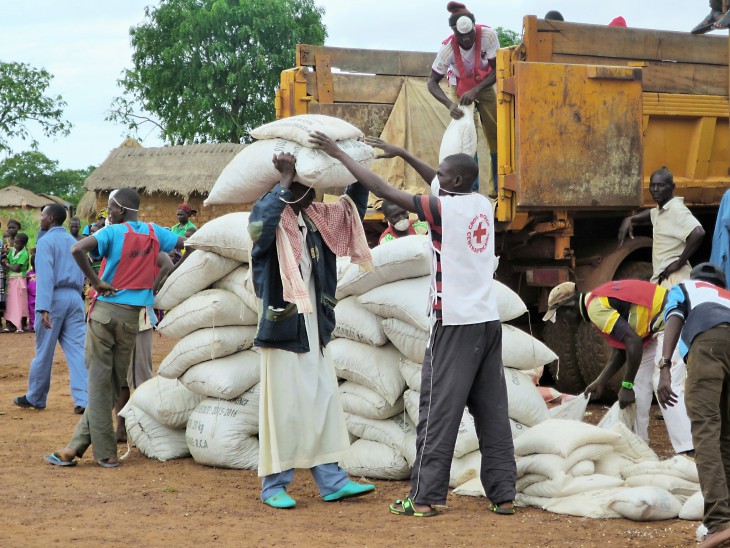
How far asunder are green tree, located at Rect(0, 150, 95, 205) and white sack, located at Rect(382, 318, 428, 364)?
40.5 m

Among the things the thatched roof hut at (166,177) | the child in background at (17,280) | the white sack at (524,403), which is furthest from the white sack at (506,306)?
the thatched roof hut at (166,177)

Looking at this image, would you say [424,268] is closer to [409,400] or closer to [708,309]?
[409,400]

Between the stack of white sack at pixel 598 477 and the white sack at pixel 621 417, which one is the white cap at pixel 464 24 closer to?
the white sack at pixel 621 417

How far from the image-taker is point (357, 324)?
5836 mm

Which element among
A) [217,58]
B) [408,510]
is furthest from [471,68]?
[217,58]

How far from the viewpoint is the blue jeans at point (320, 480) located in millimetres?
5078

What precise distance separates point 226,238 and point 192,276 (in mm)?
363

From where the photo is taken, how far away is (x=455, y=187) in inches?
186

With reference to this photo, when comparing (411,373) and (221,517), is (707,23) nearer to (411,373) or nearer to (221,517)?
(411,373)

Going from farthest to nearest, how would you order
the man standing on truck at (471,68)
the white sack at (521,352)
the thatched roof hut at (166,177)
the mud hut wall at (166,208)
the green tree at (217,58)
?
the green tree at (217,58) < the mud hut wall at (166,208) < the thatched roof hut at (166,177) < the man standing on truck at (471,68) < the white sack at (521,352)

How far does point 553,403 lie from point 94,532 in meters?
3.89

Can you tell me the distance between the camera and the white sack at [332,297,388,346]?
5797mm

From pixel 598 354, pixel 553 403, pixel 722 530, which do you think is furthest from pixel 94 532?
pixel 598 354

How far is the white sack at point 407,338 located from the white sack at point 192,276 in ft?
3.58
